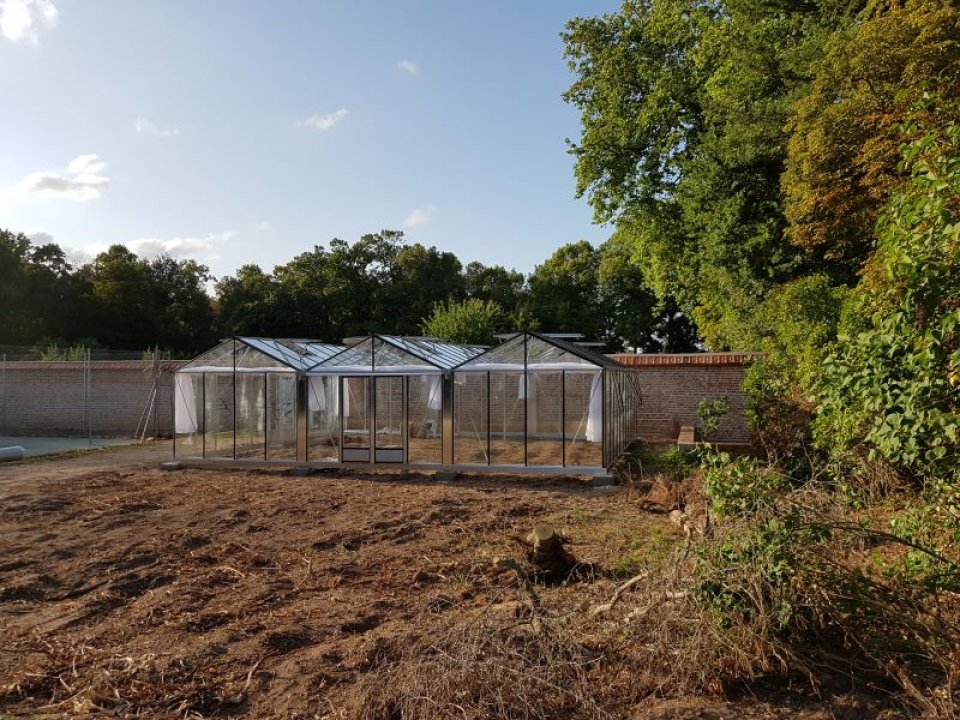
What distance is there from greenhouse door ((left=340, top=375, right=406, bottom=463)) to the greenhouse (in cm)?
2

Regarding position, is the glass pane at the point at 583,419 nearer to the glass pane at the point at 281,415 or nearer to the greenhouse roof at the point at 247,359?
the greenhouse roof at the point at 247,359

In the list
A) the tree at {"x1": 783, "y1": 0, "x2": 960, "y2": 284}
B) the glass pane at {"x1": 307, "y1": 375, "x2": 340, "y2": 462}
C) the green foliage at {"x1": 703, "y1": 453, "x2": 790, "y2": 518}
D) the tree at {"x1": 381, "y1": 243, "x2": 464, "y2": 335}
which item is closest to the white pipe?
the glass pane at {"x1": 307, "y1": 375, "x2": 340, "y2": 462}

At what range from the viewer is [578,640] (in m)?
4.67

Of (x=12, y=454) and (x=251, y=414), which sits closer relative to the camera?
(x=251, y=414)

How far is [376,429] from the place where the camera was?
14000 millimetres

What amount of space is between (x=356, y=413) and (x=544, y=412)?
3.86 meters

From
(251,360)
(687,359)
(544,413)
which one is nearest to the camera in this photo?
(544,413)

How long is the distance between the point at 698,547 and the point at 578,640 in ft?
3.17

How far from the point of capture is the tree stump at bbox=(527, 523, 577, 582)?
21.4 ft

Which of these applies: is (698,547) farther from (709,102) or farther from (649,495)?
(709,102)

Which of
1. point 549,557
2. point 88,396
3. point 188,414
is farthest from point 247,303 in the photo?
point 549,557

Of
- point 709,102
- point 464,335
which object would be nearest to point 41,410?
point 464,335

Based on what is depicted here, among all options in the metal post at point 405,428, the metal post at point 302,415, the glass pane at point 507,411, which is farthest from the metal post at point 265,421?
the glass pane at point 507,411

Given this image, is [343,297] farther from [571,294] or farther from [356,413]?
[356,413]
